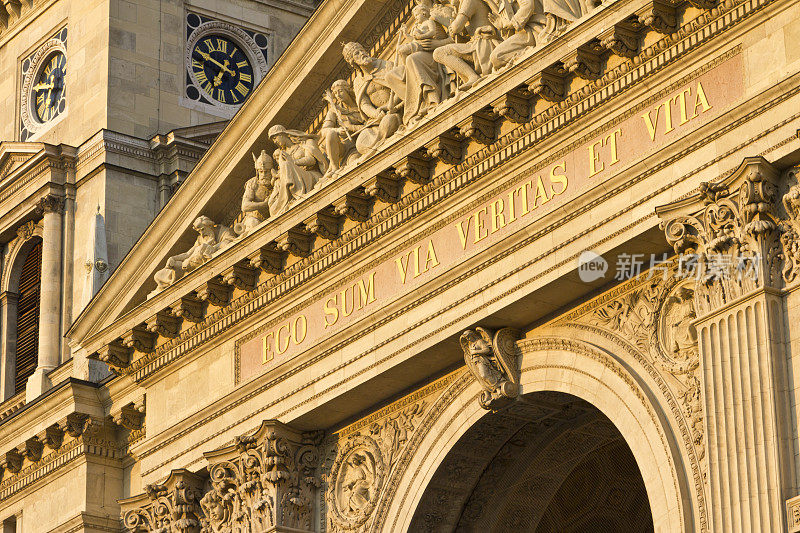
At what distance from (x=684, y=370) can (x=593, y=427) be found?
14.3 feet

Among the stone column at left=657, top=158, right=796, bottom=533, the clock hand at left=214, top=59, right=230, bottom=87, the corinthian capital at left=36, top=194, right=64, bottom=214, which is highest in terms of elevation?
the clock hand at left=214, top=59, right=230, bottom=87

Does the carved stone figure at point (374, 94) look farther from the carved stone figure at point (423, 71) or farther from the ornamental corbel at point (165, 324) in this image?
the ornamental corbel at point (165, 324)

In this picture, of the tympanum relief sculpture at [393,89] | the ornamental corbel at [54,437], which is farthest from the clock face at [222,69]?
the tympanum relief sculpture at [393,89]

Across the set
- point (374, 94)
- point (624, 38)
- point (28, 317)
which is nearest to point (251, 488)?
point (374, 94)

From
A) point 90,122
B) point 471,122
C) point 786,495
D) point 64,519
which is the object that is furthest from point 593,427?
point 90,122

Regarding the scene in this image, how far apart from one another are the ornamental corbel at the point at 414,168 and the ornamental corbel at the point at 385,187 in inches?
8.2

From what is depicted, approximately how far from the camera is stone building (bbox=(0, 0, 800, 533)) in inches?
854

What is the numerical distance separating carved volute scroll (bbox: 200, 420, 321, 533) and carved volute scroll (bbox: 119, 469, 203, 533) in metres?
0.79

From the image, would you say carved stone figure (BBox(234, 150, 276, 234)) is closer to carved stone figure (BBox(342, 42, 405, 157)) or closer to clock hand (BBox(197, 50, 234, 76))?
carved stone figure (BBox(342, 42, 405, 157))

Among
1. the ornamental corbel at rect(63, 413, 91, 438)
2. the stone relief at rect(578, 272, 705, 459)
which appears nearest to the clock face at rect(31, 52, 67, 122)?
the ornamental corbel at rect(63, 413, 91, 438)

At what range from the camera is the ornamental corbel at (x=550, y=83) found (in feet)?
79.6

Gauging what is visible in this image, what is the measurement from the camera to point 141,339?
1217 inches

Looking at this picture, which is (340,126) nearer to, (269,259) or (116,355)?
(269,259)

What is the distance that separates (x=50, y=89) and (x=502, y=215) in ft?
61.9
